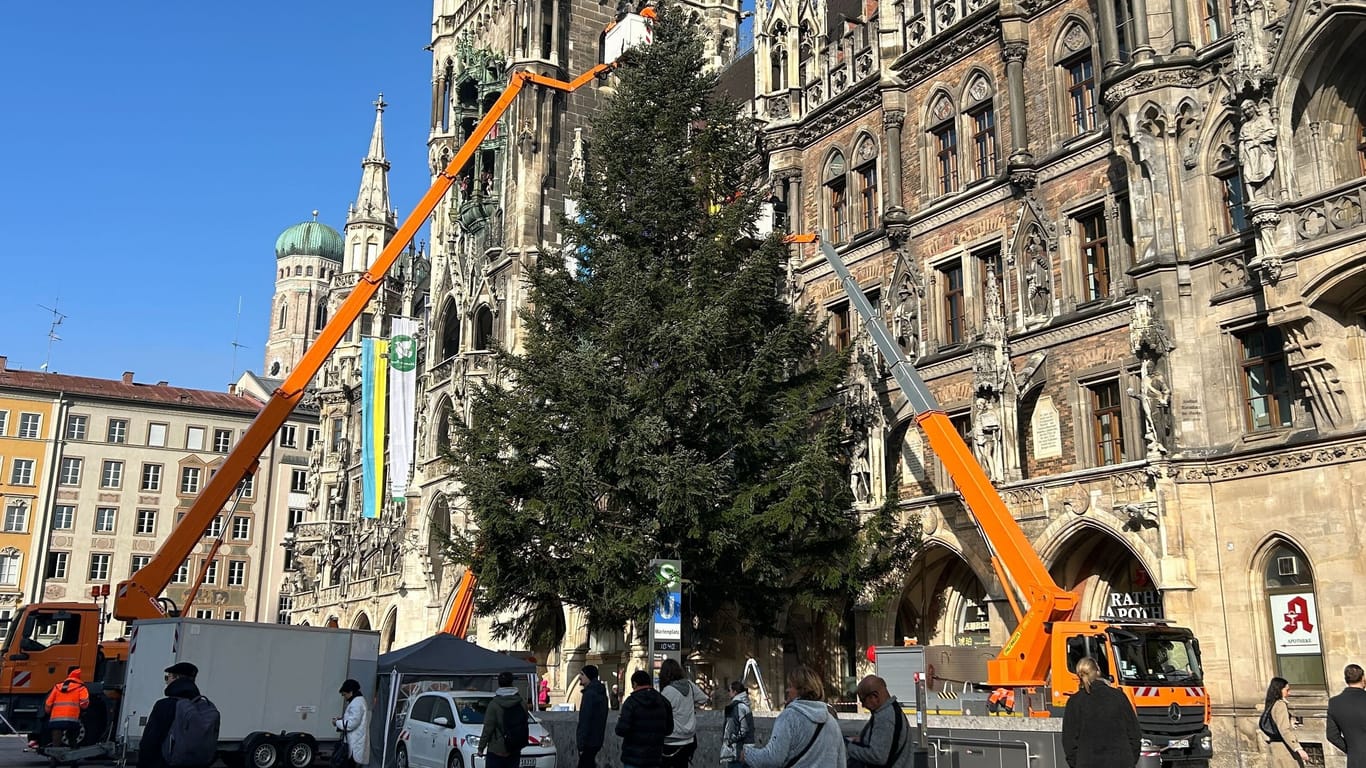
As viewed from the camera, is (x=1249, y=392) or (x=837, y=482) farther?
(x=837, y=482)

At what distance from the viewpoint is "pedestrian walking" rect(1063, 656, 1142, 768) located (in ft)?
28.3

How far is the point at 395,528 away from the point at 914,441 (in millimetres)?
30070

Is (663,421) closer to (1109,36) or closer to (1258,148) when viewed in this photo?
Result: (1258,148)

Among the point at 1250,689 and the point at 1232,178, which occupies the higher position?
the point at 1232,178

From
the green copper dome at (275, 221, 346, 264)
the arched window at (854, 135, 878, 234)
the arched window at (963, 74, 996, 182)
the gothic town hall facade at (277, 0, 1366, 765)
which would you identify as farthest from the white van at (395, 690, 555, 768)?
the green copper dome at (275, 221, 346, 264)

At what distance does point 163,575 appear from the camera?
974 inches

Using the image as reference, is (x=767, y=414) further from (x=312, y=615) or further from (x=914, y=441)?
(x=312, y=615)

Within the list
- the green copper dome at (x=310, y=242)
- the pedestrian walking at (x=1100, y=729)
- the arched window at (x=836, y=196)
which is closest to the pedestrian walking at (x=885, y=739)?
the pedestrian walking at (x=1100, y=729)

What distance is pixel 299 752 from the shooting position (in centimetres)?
1945

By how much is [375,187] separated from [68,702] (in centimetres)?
5389

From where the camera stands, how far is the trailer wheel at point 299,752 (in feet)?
63.5

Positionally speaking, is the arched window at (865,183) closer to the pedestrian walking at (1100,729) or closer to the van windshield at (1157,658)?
the van windshield at (1157,658)

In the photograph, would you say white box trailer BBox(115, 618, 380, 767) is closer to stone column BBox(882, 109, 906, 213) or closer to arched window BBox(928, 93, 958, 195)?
stone column BBox(882, 109, 906, 213)

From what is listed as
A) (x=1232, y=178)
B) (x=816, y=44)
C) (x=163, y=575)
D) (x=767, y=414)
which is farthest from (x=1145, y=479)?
(x=163, y=575)
